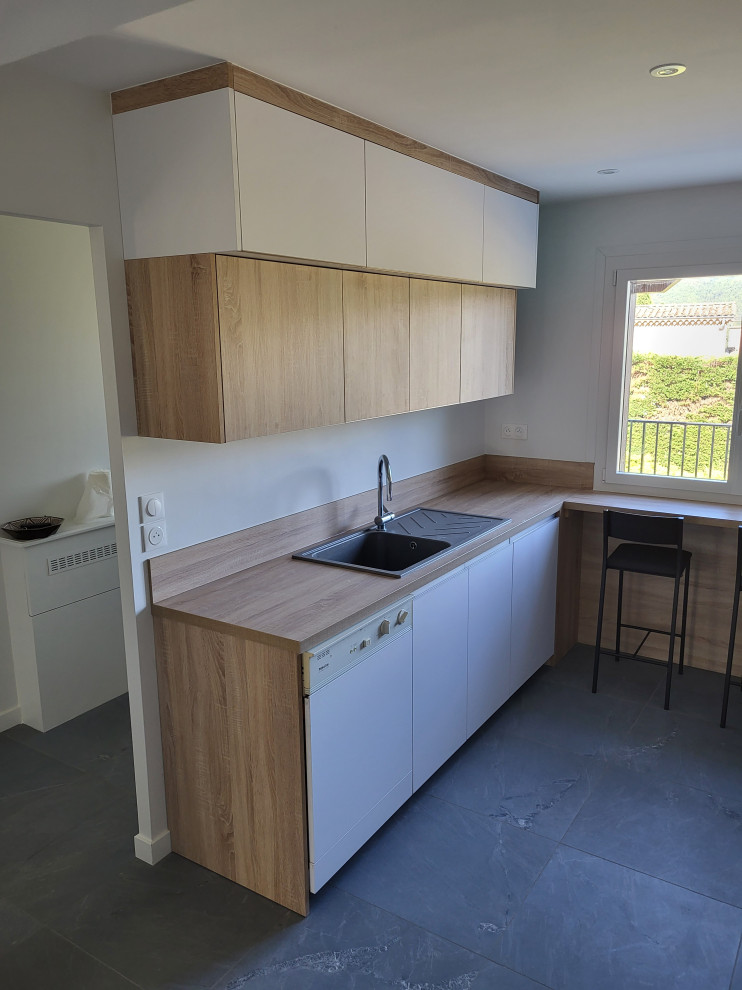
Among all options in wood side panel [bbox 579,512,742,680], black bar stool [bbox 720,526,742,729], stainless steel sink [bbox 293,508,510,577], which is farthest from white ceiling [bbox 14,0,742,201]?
wood side panel [bbox 579,512,742,680]

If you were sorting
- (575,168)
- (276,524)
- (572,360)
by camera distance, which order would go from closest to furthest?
(276,524)
(575,168)
(572,360)

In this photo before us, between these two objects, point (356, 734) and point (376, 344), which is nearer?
point (356, 734)

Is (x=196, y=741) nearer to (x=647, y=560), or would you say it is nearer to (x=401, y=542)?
(x=401, y=542)

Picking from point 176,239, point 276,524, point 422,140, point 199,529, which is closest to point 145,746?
point 199,529

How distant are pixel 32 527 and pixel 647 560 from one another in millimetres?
2830

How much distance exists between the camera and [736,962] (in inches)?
80.4

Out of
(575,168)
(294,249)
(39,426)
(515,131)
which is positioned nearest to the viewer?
(294,249)

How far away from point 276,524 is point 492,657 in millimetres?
1132

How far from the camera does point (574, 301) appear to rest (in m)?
3.93

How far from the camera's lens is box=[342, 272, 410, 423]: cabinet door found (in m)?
2.60

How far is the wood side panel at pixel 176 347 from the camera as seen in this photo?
6.77 ft

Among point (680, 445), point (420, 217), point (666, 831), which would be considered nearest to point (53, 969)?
point (666, 831)

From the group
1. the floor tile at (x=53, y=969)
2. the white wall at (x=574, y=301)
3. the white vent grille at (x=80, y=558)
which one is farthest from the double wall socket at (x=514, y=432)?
the floor tile at (x=53, y=969)

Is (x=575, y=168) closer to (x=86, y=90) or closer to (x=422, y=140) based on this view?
(x=422, y=140)
